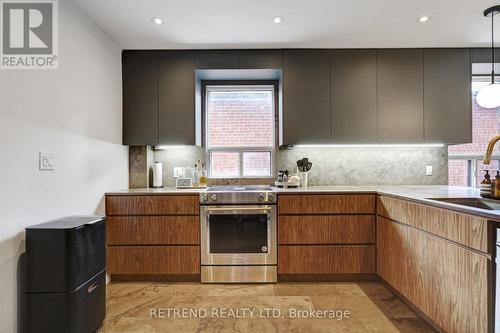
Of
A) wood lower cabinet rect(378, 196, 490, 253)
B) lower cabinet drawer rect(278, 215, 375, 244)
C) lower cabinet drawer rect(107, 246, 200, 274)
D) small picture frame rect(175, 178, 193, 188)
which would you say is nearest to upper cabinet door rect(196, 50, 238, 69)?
small picture frame rect(175, 178, 193, 188)

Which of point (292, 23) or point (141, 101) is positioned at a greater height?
point (292, 23)

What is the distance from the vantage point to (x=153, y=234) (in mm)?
2402

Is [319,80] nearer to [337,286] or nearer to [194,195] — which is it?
[194,195]

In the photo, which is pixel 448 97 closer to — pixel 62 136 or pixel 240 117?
pixel 240 117

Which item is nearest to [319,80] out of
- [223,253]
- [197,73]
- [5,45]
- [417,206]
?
[197,73]

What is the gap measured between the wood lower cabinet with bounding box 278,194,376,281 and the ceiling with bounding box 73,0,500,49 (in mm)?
1594

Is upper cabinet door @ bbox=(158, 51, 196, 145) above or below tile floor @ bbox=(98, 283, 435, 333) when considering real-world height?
above

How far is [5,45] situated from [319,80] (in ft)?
8.39

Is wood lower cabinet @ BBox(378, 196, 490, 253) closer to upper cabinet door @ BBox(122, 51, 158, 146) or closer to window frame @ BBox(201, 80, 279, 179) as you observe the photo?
window frame @ BBox(201, 80, 279, 179)

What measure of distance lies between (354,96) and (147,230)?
8.41ft

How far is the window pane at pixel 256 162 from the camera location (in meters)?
3.17

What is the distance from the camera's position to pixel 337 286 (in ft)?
7.80

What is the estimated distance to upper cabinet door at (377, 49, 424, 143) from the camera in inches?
107

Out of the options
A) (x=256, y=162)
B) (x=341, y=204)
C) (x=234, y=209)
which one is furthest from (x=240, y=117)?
(x=341, y=204)
